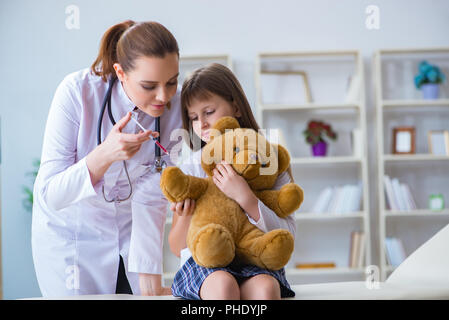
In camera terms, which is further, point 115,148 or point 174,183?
point 115,148

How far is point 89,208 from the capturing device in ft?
3.96

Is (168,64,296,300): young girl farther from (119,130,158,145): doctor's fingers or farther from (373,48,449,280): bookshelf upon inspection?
(373,48,449,280): bookshelf

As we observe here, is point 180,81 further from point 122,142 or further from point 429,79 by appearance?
point 429,79

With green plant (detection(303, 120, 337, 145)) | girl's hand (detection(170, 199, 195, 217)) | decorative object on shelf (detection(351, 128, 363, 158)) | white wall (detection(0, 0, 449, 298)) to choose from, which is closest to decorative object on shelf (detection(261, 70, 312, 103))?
green plant (detection(303, 120, 337, 145))

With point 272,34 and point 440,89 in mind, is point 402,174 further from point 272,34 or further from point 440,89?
point 272,34

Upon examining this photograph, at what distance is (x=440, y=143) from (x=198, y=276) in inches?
85.3

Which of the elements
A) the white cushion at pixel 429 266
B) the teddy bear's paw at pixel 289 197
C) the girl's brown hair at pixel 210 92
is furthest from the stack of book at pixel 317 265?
the teddy bear's paw at pixel 289 197

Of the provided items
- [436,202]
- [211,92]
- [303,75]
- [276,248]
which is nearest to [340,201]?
[436,202]

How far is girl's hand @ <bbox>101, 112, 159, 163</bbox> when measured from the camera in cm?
99

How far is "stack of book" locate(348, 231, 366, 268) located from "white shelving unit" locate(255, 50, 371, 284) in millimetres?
27

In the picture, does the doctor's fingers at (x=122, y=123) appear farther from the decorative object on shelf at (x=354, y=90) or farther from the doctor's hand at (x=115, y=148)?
A: the decorative object on shelf at (x=354, y=90)

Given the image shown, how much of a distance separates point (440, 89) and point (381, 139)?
1.60 ft

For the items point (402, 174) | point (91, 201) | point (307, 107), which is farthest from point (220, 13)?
point (402, 174)

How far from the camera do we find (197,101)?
1064 mm
